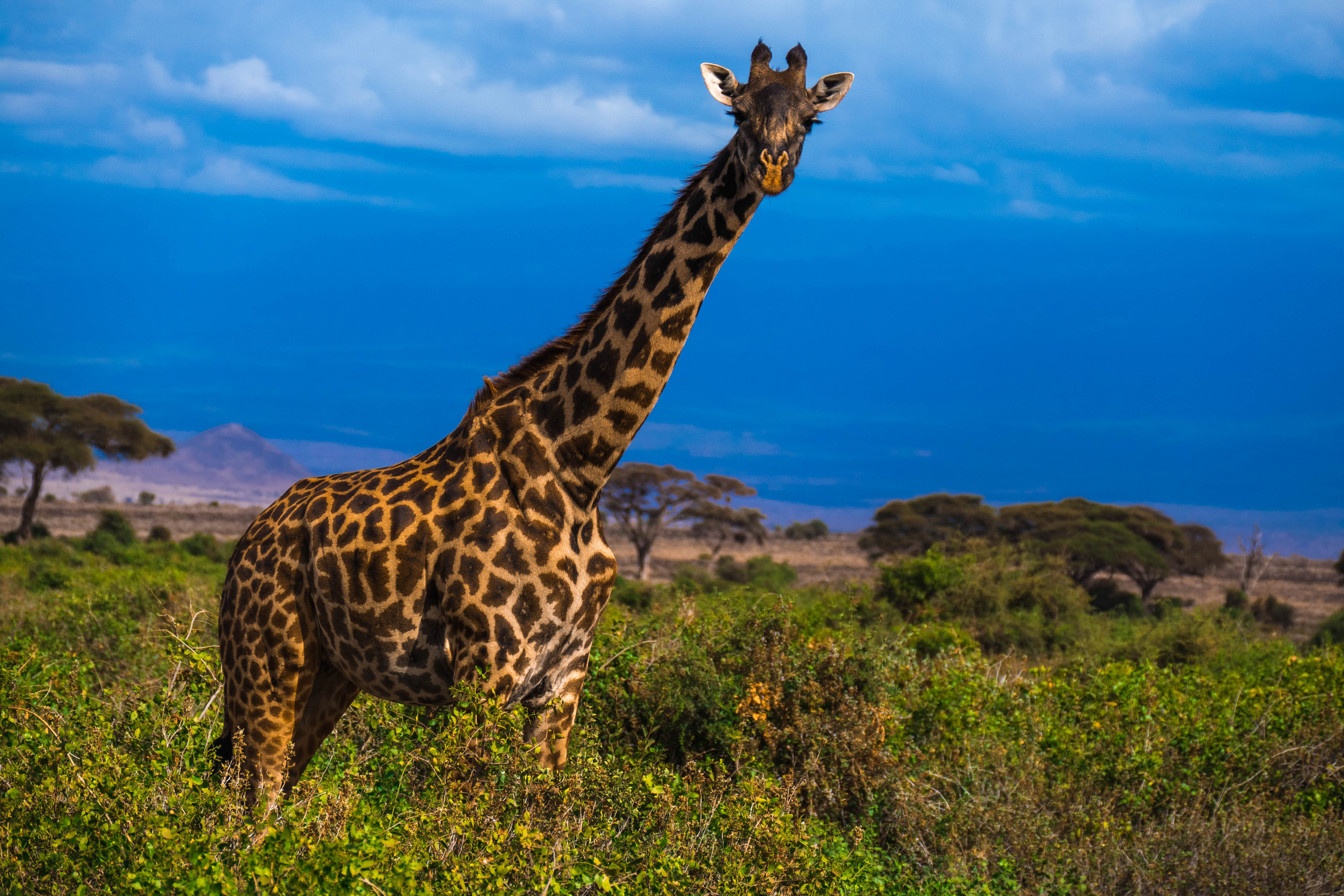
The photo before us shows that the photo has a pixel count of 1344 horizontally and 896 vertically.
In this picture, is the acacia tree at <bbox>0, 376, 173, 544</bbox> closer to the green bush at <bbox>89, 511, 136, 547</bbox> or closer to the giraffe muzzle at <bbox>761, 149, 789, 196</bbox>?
the green bush at <bbox>89, 511, 136, 547</bbox>

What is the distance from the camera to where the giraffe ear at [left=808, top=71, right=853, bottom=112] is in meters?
5.05

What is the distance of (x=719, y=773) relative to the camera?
281 inches

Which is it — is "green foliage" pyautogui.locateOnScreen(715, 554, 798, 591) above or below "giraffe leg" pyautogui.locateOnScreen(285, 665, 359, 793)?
above

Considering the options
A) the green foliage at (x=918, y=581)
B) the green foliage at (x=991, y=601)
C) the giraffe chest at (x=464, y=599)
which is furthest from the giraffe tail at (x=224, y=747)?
the green foliage at (x=918, y=581)

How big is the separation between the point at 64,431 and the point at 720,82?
43865 mm

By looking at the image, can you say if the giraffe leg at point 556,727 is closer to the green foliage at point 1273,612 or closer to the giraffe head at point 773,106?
the giraffe head at point 773,106

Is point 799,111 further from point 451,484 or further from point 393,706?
point 393,706

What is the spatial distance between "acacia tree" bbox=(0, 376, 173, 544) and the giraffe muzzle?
4185 centimetres

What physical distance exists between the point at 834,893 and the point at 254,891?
2.81 m

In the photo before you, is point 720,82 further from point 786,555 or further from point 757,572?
point 786,555

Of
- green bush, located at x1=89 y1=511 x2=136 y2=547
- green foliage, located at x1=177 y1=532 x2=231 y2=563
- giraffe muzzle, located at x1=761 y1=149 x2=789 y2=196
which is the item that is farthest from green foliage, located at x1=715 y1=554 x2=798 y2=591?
giraffe muzzle, located at x1=761 y1=149 x2=789 y2=196

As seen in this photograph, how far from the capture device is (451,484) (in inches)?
213

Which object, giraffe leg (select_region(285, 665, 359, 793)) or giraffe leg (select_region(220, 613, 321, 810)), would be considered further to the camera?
giraffe leg (select_region(285, 665, 359, 793))

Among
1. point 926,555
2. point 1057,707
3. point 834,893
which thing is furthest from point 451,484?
point 926,555
